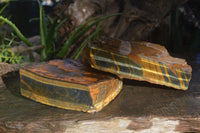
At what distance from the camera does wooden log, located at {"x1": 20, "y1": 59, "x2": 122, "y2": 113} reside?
88cm

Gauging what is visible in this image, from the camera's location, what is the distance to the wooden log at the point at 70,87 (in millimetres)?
880

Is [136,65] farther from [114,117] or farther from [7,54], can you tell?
[7,54]

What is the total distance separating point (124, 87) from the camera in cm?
119

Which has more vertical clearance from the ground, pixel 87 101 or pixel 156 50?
pixel 156 50

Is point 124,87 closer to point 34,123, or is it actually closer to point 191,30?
point 34,123

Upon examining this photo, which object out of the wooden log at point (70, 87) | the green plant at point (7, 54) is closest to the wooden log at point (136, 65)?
the wooden log at point (70, 87)

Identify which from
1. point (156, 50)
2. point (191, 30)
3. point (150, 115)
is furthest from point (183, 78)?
point (191, 30)

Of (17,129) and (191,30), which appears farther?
(191,30)

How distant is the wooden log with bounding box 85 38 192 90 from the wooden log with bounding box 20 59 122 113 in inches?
2.4

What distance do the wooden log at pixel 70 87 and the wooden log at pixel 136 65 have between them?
0.20 feet

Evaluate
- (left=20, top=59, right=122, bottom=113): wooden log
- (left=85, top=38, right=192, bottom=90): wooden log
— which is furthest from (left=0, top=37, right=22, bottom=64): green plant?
(left=85, top=38, right=192, bottom=90): wooden log

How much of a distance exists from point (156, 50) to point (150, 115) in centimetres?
51

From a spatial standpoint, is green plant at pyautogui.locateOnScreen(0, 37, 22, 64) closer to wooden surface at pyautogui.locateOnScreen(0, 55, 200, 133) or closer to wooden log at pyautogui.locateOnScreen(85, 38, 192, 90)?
wooden surface at pyautogui.locateOnScreen(0, 55, 200, 133)

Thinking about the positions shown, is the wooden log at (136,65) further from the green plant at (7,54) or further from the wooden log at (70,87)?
the green plant at (7,54)
